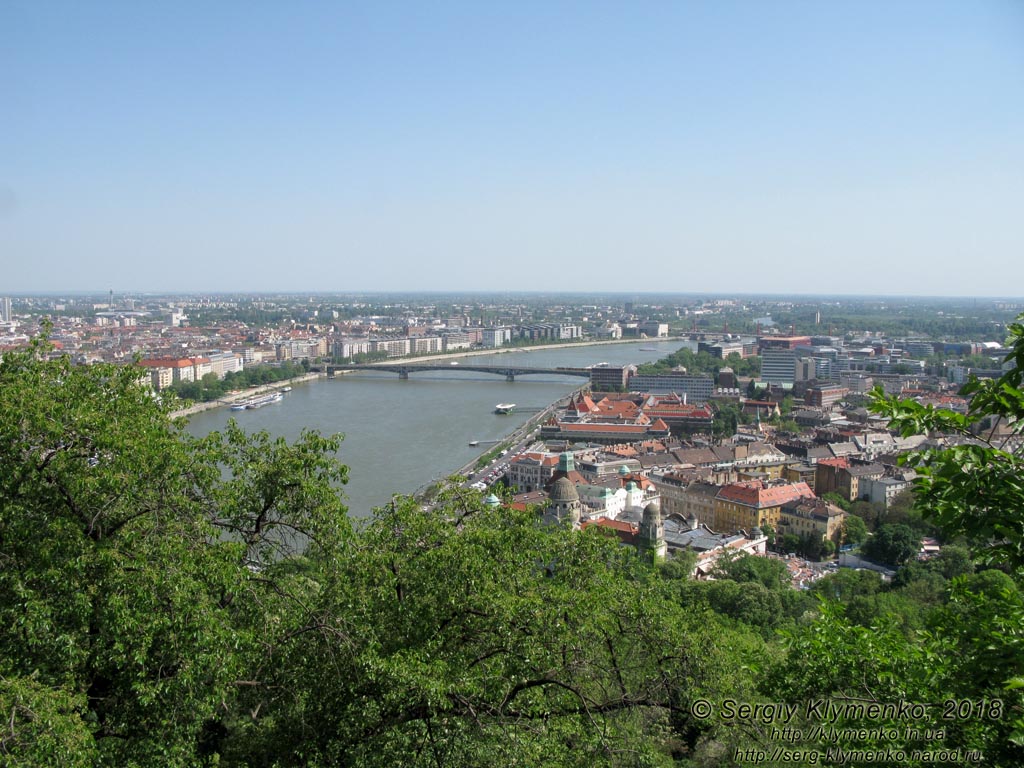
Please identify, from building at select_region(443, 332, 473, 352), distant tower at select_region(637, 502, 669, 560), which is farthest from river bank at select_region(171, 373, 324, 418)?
building at select_region(443, 332, 473, 352)

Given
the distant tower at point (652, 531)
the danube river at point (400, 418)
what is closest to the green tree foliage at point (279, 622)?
the danube river at point (400, 418)

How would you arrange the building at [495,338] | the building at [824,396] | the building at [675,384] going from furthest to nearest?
the building at [495,338], the building at [675,384], the building at [824,396]

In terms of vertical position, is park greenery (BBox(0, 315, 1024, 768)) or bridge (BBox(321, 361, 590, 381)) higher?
park greenery (BBox(0, 315, 1024, 768))

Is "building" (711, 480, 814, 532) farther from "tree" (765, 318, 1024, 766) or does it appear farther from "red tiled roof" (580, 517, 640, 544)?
"tree" (765, 318, 1024, 766)

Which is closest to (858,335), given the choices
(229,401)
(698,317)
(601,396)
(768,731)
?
(698,317)

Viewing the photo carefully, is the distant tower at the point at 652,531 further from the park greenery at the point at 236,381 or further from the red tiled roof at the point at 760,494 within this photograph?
the park greenery at the point at 236,381
